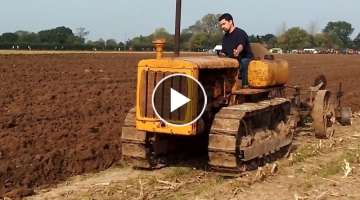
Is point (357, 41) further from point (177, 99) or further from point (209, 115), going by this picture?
point (177, 99)

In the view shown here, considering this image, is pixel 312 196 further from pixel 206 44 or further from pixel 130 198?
pixel 206 44

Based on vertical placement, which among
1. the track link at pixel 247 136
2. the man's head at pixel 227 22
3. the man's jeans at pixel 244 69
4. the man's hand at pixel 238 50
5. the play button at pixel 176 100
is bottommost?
the track link at pixel 247 136

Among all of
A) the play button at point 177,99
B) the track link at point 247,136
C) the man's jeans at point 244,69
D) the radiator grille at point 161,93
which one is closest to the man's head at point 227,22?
the man's jeans at point 244,69

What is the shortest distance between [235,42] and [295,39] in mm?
109594

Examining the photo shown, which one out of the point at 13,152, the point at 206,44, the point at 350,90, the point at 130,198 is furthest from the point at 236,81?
the point at 206,44

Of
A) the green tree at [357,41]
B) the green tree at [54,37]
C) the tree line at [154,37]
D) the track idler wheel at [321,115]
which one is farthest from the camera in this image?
the green tree at [357,41]

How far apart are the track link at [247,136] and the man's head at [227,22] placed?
1.20 meters

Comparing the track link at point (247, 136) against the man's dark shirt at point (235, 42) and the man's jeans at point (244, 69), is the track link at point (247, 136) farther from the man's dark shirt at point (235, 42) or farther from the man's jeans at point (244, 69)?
the man's dark shirt at point (235, 42)

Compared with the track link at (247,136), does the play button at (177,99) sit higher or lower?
higher

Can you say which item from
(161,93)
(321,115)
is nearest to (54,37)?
(321,115)

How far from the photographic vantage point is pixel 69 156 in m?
8.56

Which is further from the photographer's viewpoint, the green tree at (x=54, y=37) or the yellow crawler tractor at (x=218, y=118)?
the green tree at (x=54, y=37)

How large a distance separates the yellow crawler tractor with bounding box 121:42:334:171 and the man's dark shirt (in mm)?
225

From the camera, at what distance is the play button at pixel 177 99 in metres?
7.15
